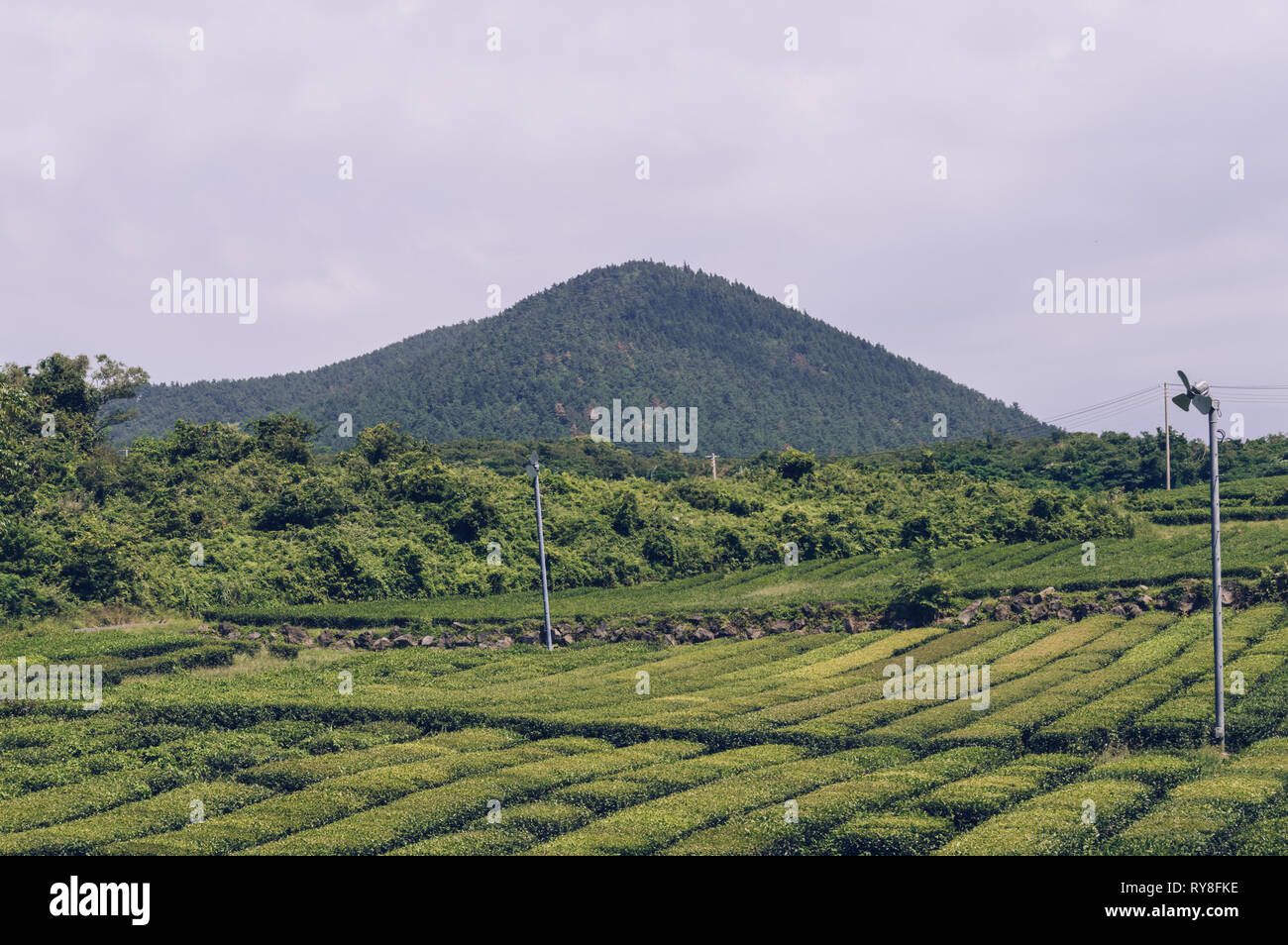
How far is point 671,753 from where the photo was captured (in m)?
29.4

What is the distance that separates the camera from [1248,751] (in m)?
27.1

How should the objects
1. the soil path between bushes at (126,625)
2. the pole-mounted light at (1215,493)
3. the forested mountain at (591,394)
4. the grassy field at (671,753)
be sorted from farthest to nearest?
1. the forested mountain at (591,394)
2. the soil path between bushes at (126,625)
3. the pole-mounted light at (1215,493)
4. the grassy field at (671,753)

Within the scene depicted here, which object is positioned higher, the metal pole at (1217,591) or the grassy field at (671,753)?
the metal pole at (1217,591)

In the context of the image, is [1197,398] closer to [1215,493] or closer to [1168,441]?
[1215,493]

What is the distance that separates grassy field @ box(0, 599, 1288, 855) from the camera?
2169 cm

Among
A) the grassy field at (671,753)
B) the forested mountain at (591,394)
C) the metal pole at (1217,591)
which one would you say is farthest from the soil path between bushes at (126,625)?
the forested mountain at (591,394)

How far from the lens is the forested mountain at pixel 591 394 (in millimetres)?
159625

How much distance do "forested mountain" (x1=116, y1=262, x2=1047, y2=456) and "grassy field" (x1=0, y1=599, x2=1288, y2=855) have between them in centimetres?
11258

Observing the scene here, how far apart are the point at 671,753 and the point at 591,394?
139519 millimetres

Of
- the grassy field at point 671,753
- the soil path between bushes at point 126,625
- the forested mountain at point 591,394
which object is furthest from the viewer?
the forested mountain at point 591,394

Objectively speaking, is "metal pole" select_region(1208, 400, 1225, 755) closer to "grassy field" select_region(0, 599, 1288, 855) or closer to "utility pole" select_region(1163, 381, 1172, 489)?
"grassy field" select_region(0, 599, 1288, 855)

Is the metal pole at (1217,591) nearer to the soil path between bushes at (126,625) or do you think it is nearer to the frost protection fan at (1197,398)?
the frost protection fan at (1197,398)

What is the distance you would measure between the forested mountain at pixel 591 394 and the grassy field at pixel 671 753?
11258cm
